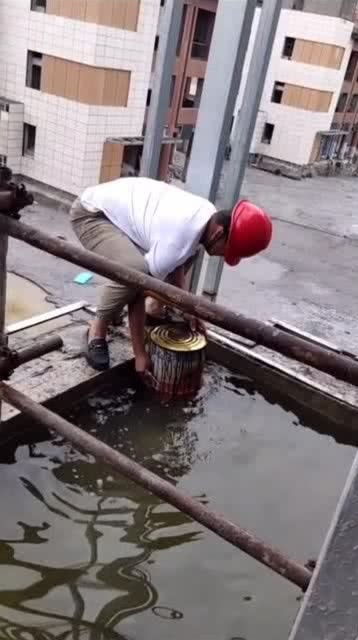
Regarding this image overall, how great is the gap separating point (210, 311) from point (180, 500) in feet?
1.91

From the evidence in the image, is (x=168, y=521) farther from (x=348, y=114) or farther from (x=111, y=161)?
(x=348, y=114)

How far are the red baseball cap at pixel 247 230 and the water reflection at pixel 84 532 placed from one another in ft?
4.05

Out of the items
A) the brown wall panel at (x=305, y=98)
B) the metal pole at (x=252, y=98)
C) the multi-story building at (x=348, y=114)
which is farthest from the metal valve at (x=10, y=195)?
the multi-story building at (x=348, y=114)

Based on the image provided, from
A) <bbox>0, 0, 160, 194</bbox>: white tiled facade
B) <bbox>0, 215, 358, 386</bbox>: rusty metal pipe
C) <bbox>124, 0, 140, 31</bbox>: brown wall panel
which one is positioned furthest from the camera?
<bbox>0, 0, 160, 194</bbox>: white tiled facade

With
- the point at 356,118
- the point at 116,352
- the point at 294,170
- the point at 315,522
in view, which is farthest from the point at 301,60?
the point at 315,522

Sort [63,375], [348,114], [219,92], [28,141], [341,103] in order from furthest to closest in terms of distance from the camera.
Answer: [348,114]
[341,103]
[28,141]
[219,92]
[63,375]

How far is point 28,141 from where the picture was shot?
871 cm

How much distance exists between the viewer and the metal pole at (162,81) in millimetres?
3996

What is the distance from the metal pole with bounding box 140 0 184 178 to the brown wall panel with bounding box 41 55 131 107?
357 cm

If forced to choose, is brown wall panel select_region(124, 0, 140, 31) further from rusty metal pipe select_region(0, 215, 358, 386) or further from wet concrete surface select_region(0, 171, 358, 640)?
rusty metal pipe select_region(0, 215, 358, 386)

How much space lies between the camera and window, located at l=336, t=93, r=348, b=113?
19708mm

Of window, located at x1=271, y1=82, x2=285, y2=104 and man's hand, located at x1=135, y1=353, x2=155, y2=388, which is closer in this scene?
man's hand, located at x1=135, y1=353, x2=155, y2=388

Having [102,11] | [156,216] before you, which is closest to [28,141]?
[102,11]

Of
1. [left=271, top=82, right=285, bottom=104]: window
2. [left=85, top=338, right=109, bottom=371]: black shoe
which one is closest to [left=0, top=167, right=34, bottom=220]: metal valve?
[left=85, top=338, right=109, bottom=371]: black shoe
